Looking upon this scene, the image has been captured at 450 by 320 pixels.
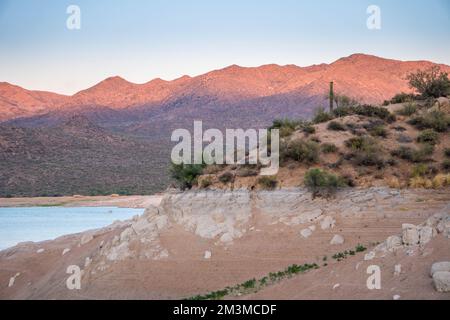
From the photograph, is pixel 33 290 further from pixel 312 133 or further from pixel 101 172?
pixel 101 172

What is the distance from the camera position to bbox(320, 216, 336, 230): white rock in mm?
17672

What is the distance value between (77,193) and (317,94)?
34034 millimetres

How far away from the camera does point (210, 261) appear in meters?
17.4

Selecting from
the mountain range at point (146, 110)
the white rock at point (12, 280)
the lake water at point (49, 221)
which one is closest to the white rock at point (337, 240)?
the white rock at point (12, 280)

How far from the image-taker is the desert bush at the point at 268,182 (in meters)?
19.3

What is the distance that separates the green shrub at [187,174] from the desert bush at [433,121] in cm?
685

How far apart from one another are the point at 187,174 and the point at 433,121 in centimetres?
765

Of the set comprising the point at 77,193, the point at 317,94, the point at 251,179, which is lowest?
the point at 77,193

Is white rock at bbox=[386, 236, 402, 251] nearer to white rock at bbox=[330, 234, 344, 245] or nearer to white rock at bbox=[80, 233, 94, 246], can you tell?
white rock at bbox=[330, 234, 344, 245]

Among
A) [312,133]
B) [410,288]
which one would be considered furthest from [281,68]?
[410,288]

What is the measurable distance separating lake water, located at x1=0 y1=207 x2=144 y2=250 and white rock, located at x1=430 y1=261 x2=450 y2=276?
21.9m

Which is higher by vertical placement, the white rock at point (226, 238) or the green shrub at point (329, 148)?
the green shrub at point (329, 148)

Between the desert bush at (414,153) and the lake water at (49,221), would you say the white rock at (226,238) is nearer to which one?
the desert bush at (414,153)

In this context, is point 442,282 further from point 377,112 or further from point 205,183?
point 377,112
